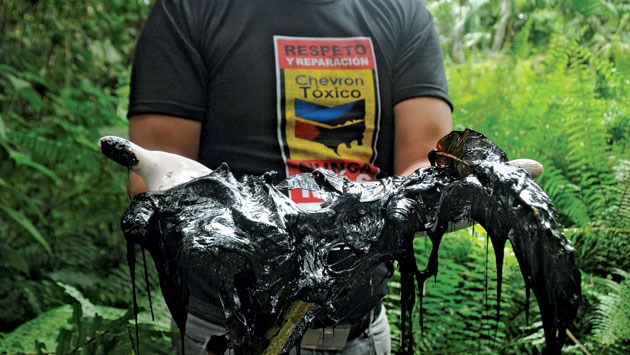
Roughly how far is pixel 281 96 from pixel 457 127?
4.42 ft

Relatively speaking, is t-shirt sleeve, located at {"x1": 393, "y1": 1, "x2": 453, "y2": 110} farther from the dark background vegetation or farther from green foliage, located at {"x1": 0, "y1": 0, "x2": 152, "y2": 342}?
green foliage, located at {"x1": 0, "y1": 0, "x2": 152, "y2": 342}

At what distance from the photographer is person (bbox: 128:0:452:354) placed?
171 cm

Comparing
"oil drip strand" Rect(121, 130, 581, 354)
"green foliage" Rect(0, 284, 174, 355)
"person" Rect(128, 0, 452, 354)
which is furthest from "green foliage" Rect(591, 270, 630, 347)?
"green foliage" Rect(0, 284, 174, 355)

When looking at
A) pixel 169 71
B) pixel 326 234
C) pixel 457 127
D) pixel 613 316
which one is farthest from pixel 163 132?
pixel 457 127

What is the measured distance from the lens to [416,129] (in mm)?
1806

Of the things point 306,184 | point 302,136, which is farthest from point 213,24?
point 306,184

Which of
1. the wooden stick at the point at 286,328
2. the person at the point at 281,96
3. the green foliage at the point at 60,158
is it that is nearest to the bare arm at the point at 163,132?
the person at the point at 281,96

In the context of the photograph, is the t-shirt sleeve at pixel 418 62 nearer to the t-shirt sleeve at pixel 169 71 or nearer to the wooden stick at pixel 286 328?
the t-shirt sleeve at pixel 169 71

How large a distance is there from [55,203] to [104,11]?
4.77 feet

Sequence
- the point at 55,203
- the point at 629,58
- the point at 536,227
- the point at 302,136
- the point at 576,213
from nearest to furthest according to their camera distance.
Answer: the point at 536,227 < the point at 302,136 < the point at 576,213 < the point at 629,58 < the point at 55,203

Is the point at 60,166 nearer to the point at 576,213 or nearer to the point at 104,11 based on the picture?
the point at 104,11

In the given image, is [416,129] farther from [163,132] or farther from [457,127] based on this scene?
[457,127]

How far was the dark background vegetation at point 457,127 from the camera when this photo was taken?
221 cm

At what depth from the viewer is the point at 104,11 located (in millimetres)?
4746
